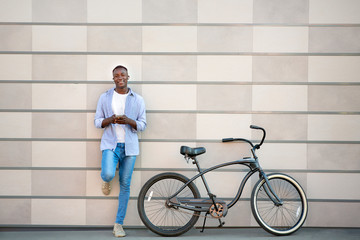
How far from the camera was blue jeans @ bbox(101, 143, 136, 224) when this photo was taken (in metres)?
4.53

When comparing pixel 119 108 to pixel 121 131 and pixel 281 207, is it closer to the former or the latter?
pixel 121 131

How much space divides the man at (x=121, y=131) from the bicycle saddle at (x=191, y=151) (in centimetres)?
57

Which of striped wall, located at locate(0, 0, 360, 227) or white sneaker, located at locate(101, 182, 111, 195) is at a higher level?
striped wall, located at locate(0, 0, 360, 227)

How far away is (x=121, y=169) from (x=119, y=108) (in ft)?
2.55

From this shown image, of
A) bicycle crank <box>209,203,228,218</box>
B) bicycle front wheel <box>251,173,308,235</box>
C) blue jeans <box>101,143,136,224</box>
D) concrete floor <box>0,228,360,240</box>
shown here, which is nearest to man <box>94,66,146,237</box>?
blue jeans <box>101,143,136,224</box>

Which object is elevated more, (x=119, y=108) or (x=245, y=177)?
(x=119, y=108)

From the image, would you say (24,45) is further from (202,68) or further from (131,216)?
(131,216)

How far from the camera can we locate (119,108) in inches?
184

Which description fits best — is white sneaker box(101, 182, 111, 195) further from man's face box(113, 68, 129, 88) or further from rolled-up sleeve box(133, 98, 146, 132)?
man's face box(113, 68, 129, 88)

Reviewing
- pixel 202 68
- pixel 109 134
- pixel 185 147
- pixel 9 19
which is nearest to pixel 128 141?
pixel 109 134

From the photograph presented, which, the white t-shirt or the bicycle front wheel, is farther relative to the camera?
the bicycle front wheel

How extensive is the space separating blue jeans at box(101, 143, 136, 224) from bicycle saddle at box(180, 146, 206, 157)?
63 cm

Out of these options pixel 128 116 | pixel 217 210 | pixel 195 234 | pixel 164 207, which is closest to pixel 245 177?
pixel 217 210

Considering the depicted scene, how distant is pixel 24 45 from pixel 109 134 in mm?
1734
